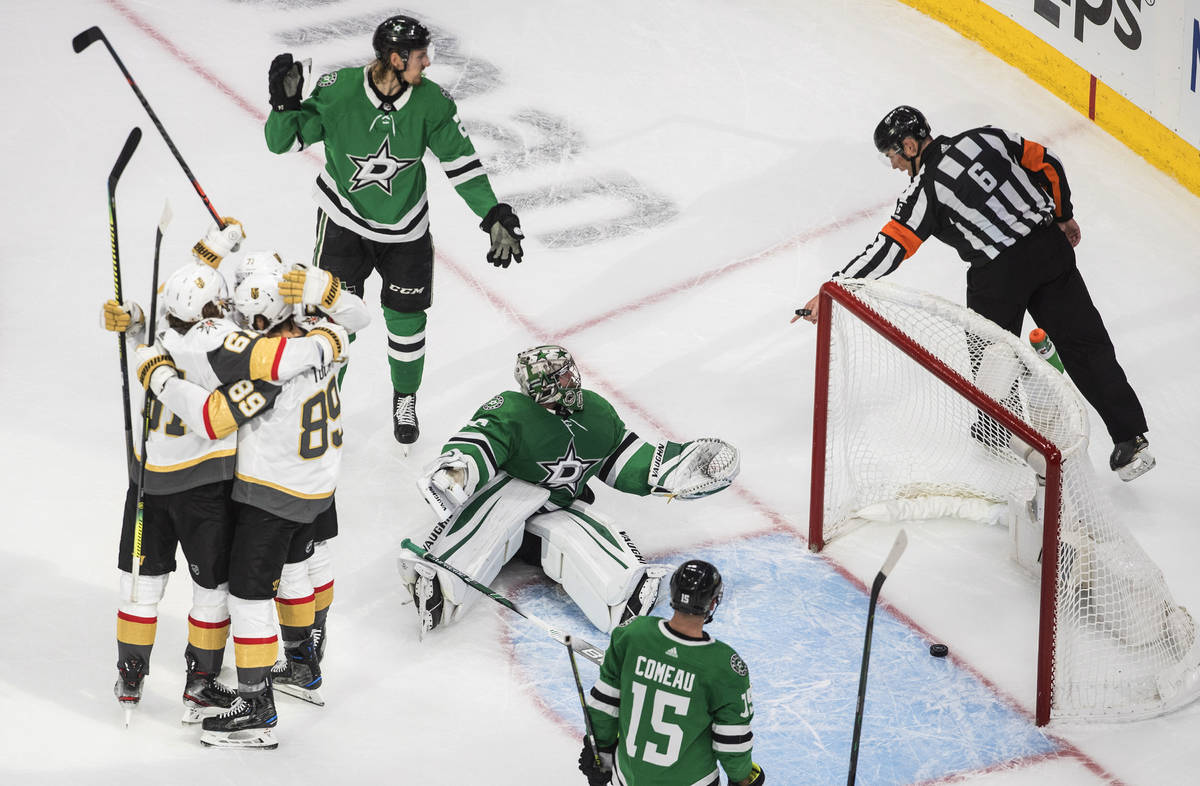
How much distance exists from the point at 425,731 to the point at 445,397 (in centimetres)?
164

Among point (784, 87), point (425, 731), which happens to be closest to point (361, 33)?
point (784, 87)

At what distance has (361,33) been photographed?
26.5 feet

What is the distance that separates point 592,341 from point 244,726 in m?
2.24

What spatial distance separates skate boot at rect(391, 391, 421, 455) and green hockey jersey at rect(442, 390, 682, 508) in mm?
731

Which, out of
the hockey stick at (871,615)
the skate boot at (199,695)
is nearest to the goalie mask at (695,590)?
the hockey stick at (871,615)

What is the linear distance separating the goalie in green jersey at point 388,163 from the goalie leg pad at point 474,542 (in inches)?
27.9

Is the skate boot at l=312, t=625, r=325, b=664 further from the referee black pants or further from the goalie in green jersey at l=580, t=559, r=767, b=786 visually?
the referee black pants

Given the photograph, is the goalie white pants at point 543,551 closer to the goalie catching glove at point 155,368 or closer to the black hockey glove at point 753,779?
the goalie catching glove at point 155,368

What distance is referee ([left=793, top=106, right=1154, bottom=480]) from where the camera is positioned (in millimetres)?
5391

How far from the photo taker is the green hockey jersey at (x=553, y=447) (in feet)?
16.3

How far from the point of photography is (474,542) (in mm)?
4973

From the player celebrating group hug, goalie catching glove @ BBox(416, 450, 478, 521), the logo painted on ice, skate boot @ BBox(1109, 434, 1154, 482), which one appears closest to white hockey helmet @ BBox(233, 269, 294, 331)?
the player celebrating group hug

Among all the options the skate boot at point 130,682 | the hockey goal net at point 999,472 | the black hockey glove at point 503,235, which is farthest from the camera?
the black hockey glove at point 503,235

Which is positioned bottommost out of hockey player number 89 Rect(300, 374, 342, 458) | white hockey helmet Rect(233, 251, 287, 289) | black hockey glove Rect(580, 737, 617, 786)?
black hockey glove Rect(580, 737, 617, 786)
